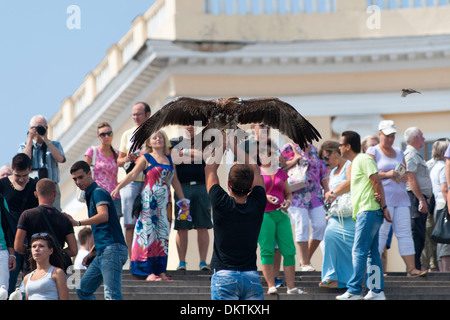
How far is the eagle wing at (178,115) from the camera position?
11.2m

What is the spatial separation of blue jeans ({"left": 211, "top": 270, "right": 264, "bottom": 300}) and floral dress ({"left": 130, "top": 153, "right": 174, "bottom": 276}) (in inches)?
136

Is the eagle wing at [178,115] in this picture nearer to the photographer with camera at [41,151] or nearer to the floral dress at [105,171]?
the photographer with camera at [41,151]

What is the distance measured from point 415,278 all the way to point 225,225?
4784mm

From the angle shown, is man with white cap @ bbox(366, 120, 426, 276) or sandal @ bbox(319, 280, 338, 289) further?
man with white cap @ bbox(366, 120, 426, 276)

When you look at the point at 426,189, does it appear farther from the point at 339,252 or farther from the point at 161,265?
the point at 161,265

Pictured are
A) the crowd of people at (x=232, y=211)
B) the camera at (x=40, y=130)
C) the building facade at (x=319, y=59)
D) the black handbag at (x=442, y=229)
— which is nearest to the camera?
the crowd of people at (x=232, y=211)

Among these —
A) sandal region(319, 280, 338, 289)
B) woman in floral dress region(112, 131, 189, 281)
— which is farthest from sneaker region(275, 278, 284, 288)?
woman in floral dress region(112, 131, 189, 281)

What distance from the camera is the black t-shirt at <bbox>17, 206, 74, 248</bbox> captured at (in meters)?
11.1

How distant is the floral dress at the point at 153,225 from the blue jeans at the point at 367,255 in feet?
7.85

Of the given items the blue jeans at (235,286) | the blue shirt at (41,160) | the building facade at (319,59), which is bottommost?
the blue jeans at (235,286)

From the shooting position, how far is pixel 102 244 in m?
10.9

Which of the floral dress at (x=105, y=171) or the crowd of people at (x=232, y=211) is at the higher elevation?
the floral dress at (x=105, y=171)

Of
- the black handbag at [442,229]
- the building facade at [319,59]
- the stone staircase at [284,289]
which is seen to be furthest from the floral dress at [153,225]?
the building facade at [319,59]

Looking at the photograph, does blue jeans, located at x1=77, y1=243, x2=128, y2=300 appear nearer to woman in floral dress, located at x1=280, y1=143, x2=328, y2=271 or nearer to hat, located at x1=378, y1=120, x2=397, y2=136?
woman in floral dress, located at x1=280, y1=143, x2=328, y2=271
